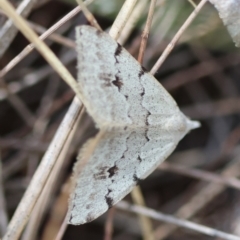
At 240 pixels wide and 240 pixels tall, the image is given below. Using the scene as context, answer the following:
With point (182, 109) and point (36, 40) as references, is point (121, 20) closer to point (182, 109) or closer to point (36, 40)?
point (36, 40)

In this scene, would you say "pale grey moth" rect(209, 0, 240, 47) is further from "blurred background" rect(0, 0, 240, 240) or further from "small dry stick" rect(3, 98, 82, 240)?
"blurred background" rect(0, 0, 240, 240)

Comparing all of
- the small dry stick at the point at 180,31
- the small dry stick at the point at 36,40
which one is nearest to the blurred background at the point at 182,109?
the small dry stick at the point at 180,31

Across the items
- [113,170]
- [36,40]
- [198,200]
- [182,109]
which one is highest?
[36,40]

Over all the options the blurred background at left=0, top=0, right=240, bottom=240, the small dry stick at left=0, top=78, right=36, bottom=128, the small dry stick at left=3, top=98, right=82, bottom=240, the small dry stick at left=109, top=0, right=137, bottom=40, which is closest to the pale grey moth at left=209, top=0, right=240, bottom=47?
the small dry stick at left=109, top=0, right=137, bottom=40

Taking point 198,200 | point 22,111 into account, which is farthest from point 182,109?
point 22,111

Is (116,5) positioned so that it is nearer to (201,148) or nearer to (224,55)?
(224,55)

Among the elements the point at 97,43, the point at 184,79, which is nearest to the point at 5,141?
the point at 184,79
